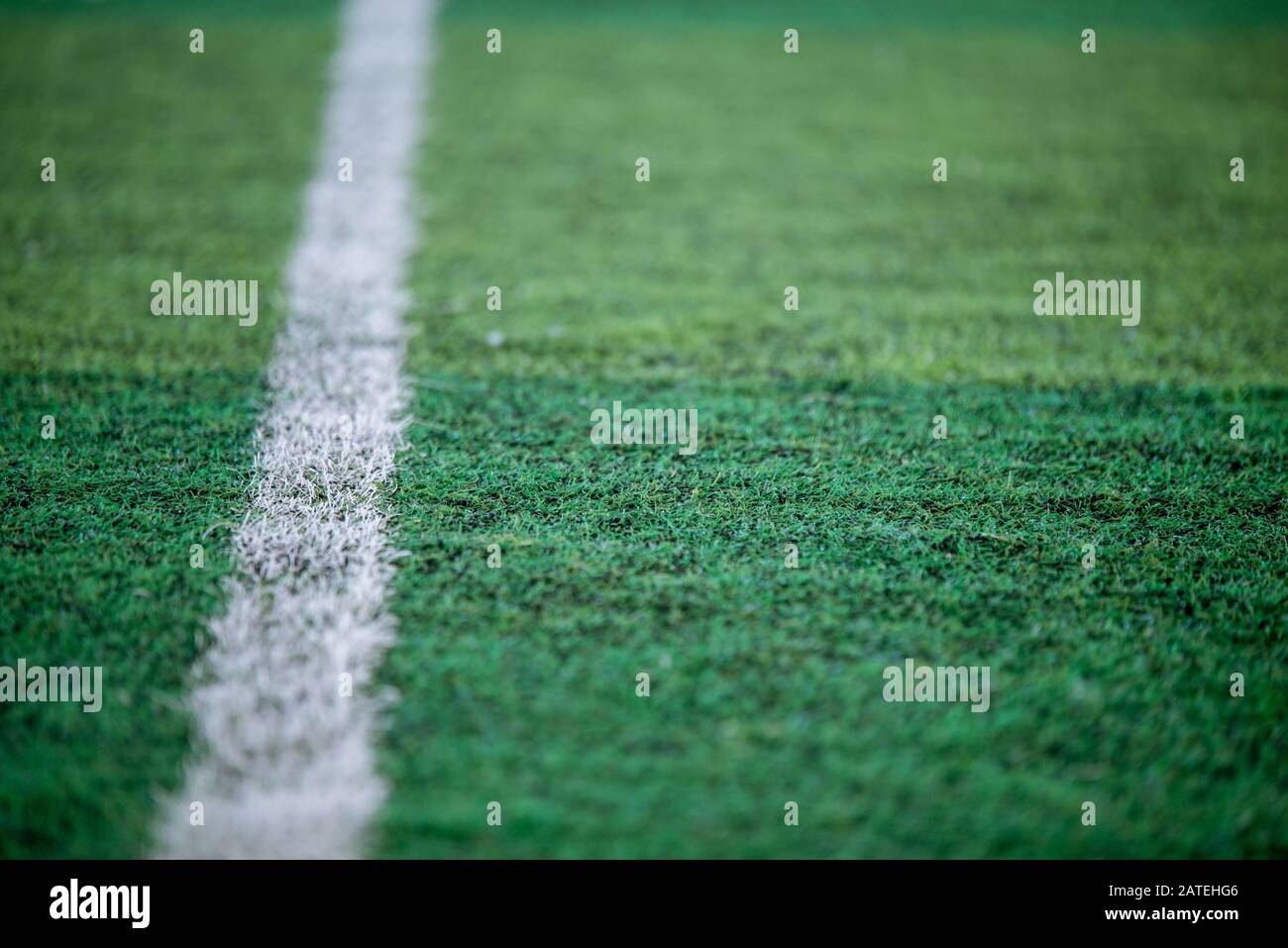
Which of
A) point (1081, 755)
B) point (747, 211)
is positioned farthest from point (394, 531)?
point (747, 211)

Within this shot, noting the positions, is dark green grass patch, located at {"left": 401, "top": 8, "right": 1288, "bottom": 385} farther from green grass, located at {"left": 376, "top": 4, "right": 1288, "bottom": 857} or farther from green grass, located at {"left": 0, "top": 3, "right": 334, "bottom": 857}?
green grass, located at {"left": 0, "top": 3, "right": 334, "bottom": 857}

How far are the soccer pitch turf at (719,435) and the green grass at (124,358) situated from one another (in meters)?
0.01

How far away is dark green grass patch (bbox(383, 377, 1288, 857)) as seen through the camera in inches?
67.7

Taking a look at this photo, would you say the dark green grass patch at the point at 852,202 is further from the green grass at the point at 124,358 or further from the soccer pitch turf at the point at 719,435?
the green grass at the point at 124,358

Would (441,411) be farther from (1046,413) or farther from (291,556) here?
(1046,413)

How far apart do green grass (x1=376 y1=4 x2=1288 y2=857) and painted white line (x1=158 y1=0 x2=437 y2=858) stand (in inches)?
4.0

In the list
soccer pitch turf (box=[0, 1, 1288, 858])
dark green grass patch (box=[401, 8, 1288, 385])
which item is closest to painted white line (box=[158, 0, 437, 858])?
soccer pitch turf (box=[0, 1, 1288, 858])

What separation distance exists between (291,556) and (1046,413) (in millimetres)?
2125

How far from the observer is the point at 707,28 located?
4926 millimetres
